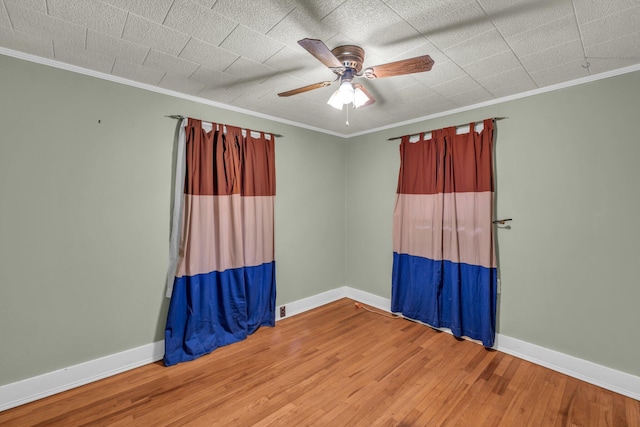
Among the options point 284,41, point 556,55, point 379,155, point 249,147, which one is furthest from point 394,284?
point 284,41

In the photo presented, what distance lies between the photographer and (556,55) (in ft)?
6.36

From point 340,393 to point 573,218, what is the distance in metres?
2.45

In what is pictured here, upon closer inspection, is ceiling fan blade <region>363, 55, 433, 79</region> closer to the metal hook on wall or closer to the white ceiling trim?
the white ceiling trim

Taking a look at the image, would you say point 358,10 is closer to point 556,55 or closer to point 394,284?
point 556,55

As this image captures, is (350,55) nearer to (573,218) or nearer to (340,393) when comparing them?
(573,218)

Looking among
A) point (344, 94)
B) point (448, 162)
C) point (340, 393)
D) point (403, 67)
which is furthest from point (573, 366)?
point (344, 94)

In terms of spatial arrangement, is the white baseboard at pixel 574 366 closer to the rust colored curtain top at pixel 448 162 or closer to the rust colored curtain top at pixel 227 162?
the rust colored curtain top at pixel 448 162

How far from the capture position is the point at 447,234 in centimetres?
306

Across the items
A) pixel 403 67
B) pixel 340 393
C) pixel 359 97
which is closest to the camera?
pixel 403 67

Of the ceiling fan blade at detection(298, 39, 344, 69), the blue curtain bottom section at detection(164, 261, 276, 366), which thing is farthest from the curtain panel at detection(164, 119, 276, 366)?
the ceiling fan blade at detection(298, 39, 344, 69)

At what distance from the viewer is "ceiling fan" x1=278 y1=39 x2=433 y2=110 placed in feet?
5.01

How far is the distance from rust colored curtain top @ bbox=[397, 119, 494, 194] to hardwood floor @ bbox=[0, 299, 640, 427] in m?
1.69

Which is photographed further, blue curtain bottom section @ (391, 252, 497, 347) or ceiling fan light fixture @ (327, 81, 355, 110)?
blue curtain bottom section @ (391, 252, 497, 347)

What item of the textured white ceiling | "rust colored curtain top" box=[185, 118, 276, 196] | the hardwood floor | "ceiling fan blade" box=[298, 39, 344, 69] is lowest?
the hardwood floor
